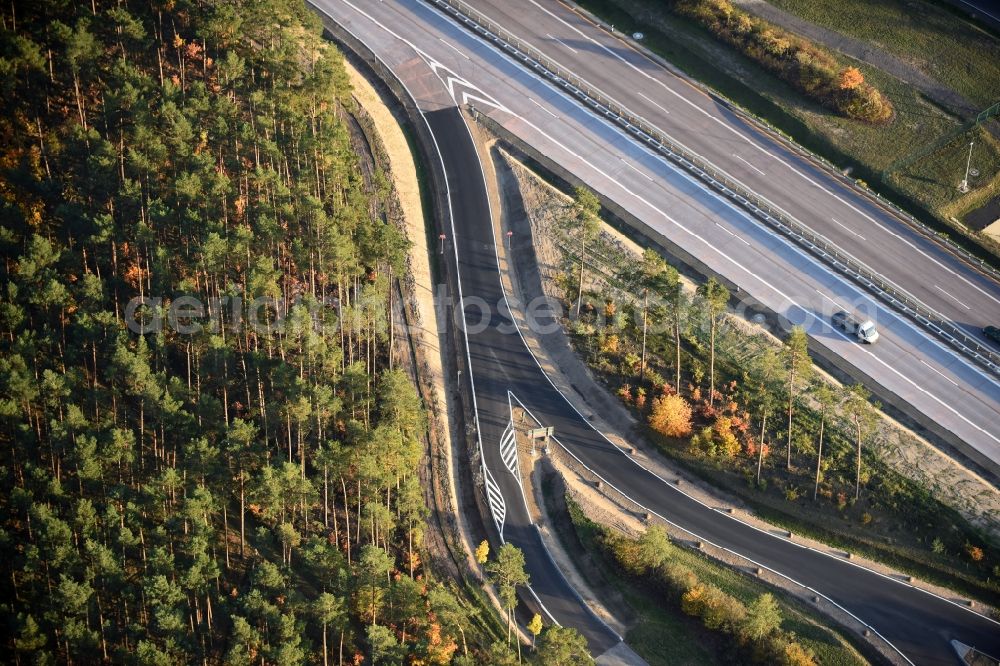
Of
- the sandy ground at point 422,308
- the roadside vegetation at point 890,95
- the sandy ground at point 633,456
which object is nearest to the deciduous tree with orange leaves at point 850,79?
the roadside vegetation at point 890,95

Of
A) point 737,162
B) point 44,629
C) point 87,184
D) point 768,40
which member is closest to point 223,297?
point 87,184

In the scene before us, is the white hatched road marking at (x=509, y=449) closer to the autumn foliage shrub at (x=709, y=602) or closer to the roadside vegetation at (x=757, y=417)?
the roadside vegetation at (x=757, y=417)

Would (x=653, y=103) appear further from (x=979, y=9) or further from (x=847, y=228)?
(x=979, y=9)

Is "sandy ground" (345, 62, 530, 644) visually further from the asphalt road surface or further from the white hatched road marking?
the asphalt road surface

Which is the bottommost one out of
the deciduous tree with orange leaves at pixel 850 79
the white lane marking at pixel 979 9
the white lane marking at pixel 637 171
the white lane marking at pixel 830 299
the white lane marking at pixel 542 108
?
the white lane marking at pixel 830 299

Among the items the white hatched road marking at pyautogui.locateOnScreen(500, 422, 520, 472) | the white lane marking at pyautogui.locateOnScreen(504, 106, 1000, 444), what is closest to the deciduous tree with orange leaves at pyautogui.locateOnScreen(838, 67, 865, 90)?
the white lane marking at pyautogui.locateOnScreen(504, 106, 1000, 444)

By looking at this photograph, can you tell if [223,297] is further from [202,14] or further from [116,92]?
[202,14]
